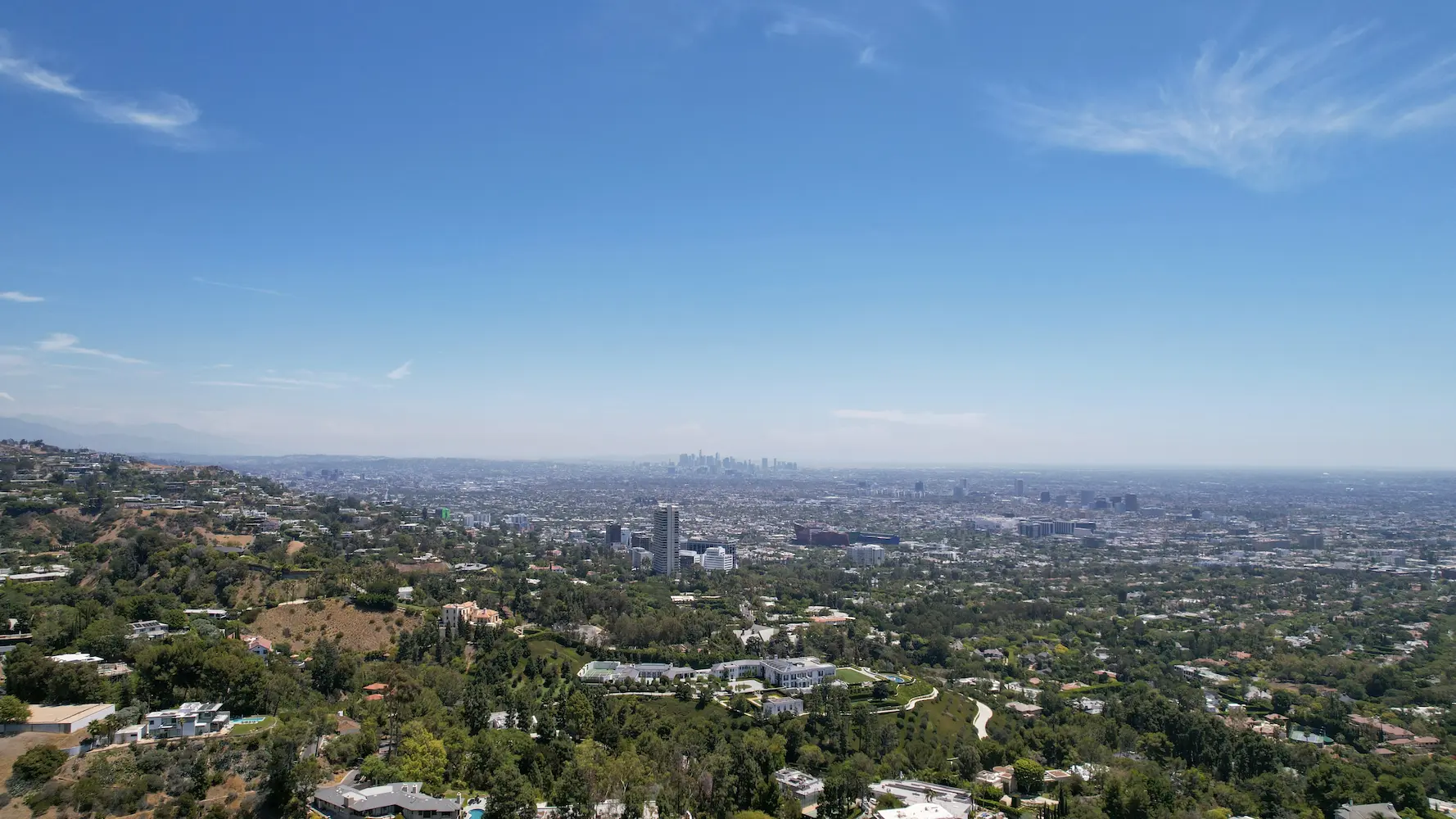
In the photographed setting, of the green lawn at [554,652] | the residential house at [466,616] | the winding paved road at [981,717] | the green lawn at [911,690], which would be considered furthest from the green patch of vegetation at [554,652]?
the winding paved road at [981,717]

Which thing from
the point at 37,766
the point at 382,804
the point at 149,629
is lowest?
the point at 382,804

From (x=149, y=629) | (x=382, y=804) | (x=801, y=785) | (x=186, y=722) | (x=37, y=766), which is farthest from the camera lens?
(x=149, y=629)

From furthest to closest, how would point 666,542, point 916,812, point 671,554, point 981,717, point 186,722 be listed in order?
point 666,542, point 671,554, point 981,717, point 186,722, point 916,812

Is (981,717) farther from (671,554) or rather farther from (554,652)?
(671,554)

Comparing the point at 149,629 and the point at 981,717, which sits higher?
the point at 149,629

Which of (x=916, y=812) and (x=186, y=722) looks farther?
(x=186, y=722)

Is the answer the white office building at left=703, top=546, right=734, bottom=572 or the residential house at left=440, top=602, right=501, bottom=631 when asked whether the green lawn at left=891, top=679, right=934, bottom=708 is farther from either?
the white office building at left=703, top=546, right=734, bottom=572

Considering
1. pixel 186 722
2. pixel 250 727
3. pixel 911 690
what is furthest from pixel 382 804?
pixel 911 690
